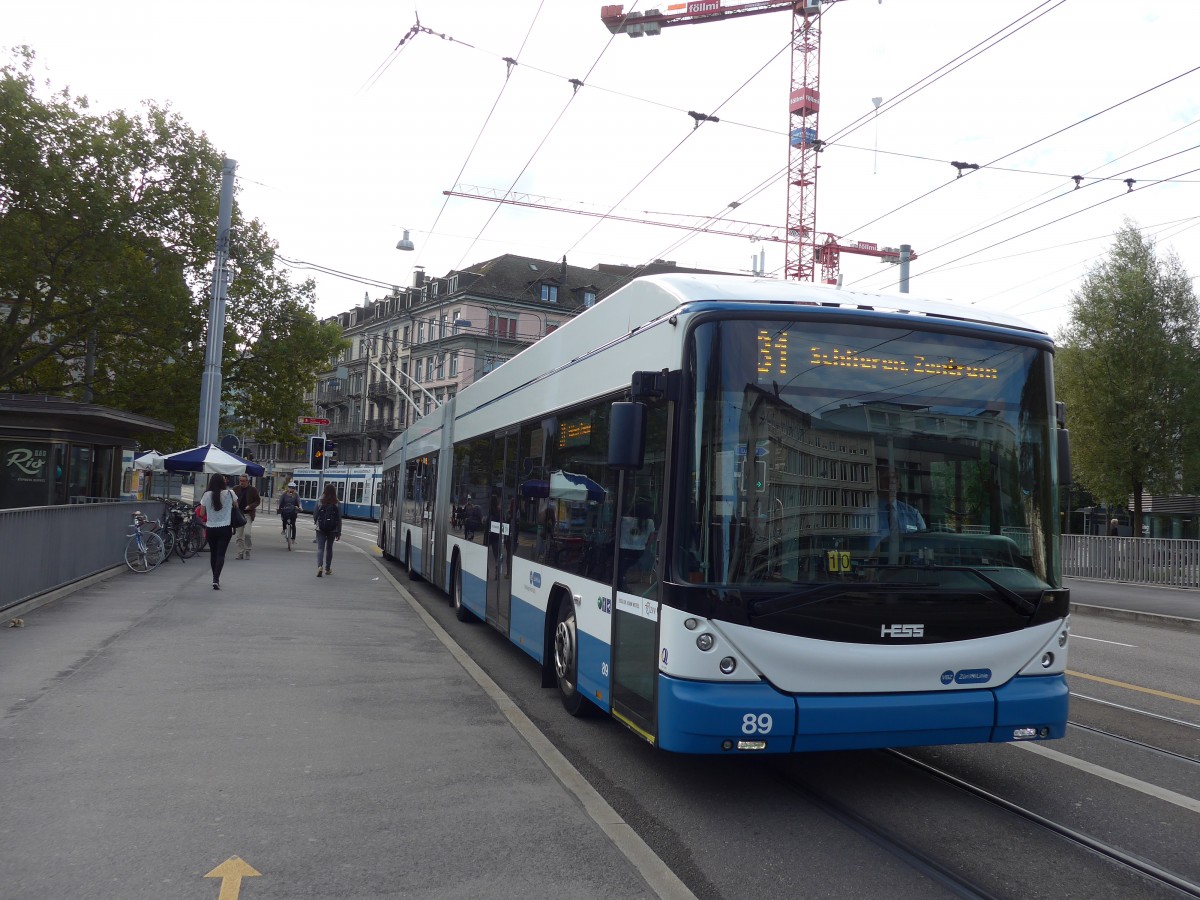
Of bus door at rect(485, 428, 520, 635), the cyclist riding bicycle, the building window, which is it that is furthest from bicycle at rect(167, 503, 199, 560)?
the building window

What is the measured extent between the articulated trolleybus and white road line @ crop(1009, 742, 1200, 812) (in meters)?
0.65

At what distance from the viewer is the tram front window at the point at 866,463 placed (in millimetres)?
5492

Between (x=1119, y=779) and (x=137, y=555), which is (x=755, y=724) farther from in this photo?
(x=137, y=555)

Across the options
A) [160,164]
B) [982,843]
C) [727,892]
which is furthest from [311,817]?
[160,164]

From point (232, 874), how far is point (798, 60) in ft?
163

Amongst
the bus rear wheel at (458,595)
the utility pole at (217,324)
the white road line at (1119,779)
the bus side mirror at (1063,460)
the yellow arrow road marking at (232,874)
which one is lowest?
the yellow arrow road marking at (232,874)

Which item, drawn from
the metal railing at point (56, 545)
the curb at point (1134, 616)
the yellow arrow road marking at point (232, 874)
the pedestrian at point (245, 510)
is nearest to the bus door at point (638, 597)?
the yellow arrow road marking at point (232, 874)

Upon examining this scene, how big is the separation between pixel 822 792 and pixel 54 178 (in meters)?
27.4

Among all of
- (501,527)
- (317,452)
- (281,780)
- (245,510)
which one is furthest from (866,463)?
(317,452)

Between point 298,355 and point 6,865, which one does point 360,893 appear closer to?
point 6,865

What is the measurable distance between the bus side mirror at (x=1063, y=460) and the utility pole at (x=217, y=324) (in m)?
20.4

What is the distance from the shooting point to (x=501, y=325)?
2948 inches

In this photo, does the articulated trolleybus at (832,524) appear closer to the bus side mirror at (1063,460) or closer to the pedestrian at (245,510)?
the bus side mirror at (1063,460)

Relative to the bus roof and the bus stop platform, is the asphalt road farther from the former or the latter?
the bus roof
